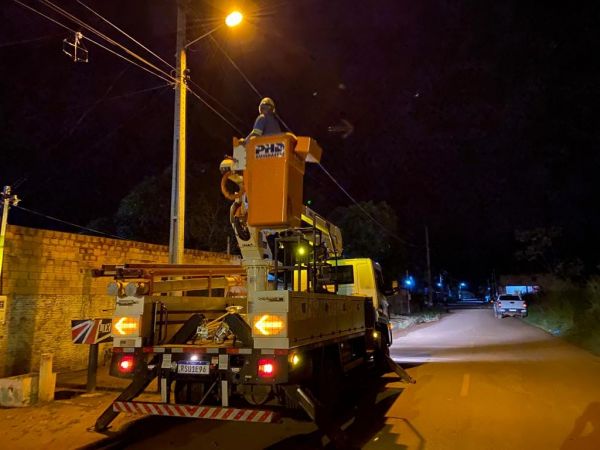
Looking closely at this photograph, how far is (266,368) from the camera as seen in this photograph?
552 cm

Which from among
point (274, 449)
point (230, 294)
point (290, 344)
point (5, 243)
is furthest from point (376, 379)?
point (5, 243)

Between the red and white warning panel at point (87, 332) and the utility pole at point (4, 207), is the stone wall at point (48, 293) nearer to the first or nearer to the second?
the utility pole at point (4, 207)

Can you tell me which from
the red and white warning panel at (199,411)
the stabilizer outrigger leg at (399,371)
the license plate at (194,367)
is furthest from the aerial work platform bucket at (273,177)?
the stabilizer outrigger leg at (399,371)

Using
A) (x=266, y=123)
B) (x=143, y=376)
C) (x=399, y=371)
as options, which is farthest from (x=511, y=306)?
(x=143, y=376)

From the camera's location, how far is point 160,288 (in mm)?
7500

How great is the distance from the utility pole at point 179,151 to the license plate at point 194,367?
4.84m

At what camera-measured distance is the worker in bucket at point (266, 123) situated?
671 centimetres

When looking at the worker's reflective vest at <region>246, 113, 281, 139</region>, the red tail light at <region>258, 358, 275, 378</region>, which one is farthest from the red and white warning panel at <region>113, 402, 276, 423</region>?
the worker's reflective vest at <region>246, 113, 281, 139</region>

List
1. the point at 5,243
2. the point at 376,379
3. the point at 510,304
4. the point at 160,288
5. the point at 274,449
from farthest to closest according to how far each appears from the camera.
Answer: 1. the point at 510,304
2. the point at 376,379
3. the point at 5,243
4. the point at 160,288
5. the point at 274,449

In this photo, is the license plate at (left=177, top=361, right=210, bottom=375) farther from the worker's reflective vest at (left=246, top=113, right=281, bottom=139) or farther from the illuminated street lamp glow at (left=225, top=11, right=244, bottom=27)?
the illuminated street lamp glow at (left=225, top=11, right=244, bottom=27)

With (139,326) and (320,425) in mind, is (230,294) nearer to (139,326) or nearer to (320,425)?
(139,326)

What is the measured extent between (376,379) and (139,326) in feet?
20.8

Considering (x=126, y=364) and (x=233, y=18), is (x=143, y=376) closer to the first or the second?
(x=126, y=364)

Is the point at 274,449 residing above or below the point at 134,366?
below
